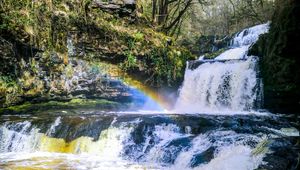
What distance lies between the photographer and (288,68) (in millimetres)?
12164

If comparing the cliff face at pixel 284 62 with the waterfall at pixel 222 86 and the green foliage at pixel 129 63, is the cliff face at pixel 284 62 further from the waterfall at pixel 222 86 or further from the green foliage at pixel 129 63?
the green foliage at pixel 129 63

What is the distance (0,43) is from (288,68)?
31.7 feet

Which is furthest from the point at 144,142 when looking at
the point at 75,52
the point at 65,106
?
the point at 75,52

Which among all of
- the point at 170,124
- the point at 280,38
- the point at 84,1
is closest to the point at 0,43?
the point at 84,1

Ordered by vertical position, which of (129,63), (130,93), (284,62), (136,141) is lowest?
(136,141)

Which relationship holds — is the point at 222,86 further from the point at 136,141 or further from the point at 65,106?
the point at 136,141

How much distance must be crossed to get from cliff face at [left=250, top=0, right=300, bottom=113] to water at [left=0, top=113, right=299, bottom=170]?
6.59 ft

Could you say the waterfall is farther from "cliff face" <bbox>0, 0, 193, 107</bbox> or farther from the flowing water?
the flowing water

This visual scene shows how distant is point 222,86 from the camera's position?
561 inches

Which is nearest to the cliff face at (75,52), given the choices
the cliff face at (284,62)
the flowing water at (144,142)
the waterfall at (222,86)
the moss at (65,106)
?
the moss at (65,106)

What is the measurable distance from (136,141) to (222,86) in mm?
6047

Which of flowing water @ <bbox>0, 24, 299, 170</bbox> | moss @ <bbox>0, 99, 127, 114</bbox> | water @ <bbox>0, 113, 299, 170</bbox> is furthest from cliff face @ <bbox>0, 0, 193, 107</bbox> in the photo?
water @ <bbox>0, 113, 299, 170</bbox>

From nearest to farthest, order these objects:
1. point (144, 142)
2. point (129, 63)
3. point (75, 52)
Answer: point (144, 142) < point (75, 52) < point (129, 63)

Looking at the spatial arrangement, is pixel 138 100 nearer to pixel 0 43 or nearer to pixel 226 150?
pixel 0 43
